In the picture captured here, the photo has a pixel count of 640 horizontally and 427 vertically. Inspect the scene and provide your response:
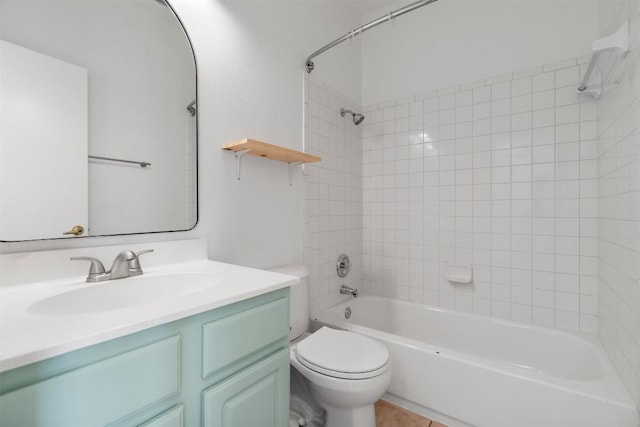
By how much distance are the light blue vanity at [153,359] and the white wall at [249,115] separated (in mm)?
462

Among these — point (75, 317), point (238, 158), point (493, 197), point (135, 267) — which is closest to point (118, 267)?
point (135, 267)

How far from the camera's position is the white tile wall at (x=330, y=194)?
1943 mm

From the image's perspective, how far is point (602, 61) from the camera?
5.03ft

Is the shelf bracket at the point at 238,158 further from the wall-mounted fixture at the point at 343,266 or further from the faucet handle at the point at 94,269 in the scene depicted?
the wall-mounted fixture at the point at 343,266

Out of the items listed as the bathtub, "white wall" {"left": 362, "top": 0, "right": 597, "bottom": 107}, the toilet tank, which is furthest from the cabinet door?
"white wall" {"left": 362, "top": 0, "right": 597, "bottom": 107}

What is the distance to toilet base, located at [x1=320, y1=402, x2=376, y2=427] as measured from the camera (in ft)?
4.31

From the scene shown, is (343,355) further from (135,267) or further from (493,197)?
(493,197)

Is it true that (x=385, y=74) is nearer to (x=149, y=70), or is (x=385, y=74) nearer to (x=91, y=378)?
(x=149, y=70)

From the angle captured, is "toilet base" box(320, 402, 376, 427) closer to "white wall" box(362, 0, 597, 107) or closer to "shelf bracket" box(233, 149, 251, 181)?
"shelf bracket" box(233, 149, 251, 181)

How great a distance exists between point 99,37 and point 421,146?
1997mm

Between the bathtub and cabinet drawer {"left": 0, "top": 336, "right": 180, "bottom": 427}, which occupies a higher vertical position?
cabinet drawer {"left": 0, "top": 336, "right": 180, "bottom": 427}

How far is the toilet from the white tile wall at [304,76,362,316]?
531mm

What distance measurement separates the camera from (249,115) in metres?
1.54

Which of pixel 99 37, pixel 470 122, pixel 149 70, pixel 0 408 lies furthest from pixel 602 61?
pixel 0 408
